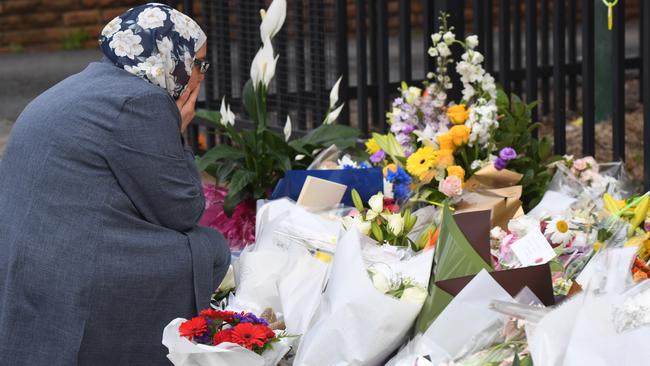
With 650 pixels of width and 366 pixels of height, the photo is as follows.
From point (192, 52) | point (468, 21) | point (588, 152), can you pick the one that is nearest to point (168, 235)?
point (192, 52)

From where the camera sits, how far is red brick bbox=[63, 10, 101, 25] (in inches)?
456

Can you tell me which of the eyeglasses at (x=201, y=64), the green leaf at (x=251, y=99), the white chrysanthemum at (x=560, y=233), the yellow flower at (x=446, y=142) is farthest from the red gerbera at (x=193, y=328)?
the green leaf at (x=251, y=99)

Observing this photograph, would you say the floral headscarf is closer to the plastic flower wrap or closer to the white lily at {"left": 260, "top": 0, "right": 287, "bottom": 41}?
the plastic flower wrap

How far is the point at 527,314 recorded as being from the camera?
2.08 meters

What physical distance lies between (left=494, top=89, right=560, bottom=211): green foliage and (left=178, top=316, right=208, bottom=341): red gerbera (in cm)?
148

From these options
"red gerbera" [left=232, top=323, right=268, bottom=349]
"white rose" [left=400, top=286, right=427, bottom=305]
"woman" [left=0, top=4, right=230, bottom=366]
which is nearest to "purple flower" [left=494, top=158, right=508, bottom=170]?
"woman" [left=0, top=4, right=230, bottom=366]

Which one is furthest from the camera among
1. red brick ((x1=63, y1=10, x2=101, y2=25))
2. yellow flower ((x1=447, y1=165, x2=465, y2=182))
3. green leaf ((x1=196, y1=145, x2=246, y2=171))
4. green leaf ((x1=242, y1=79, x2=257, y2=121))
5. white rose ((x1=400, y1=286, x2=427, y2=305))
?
red brick ((x1=63, y1=10, x2=101, y2=25))

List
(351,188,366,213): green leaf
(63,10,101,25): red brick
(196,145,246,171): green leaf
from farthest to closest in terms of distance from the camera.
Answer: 1. (63,10,101,25): red brick
2. (196,145,246,171): green leaf
3. (351,188,366,213): green leaf

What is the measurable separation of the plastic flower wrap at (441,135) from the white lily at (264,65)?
49 centimetres

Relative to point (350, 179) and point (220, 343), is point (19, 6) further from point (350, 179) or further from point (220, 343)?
point (220, 343)

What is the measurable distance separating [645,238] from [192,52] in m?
1.23

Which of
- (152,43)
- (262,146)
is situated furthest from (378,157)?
(152,43)

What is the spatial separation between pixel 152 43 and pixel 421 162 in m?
0.98

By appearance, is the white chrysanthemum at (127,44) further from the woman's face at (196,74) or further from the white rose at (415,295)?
the white rose at (415,295)
